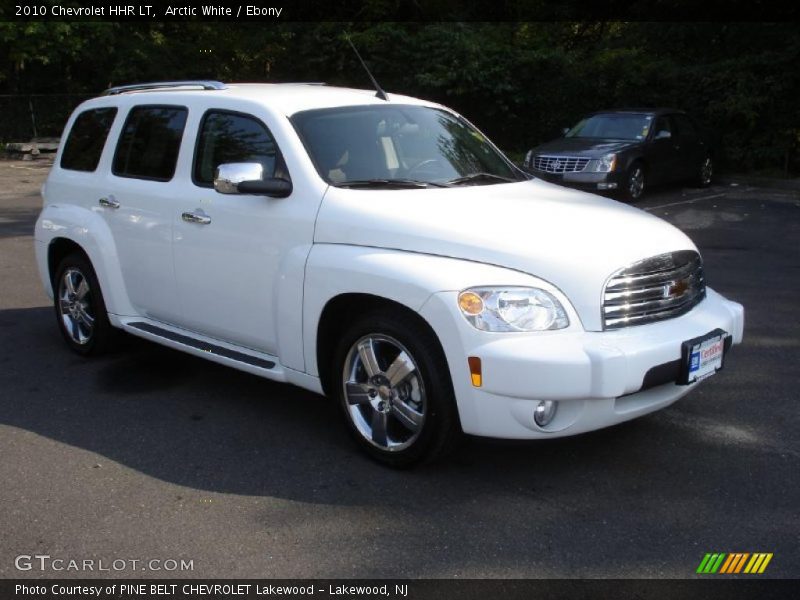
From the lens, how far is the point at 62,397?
5547mm

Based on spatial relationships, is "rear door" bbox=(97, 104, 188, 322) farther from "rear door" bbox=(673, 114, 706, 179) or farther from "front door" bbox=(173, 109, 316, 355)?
"rear door" bbox=(673, 114, 706, 179)

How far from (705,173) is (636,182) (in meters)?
2.97

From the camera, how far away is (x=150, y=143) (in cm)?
575

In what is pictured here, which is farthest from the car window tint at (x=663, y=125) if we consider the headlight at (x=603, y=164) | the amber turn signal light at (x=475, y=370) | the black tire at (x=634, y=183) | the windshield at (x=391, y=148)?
the amber turn signal light at (x=475, y=370)

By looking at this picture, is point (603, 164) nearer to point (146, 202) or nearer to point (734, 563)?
→ point (146, 202)

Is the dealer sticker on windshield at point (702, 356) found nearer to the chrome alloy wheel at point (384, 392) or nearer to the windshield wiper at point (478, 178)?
the chrome alloy wheel at point (384, 392)

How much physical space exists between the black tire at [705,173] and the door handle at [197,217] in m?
13.6

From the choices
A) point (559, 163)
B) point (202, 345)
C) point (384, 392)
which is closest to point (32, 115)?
point (559, 163)

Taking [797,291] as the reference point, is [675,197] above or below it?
below

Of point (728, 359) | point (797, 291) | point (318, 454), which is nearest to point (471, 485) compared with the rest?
point (318, 454)

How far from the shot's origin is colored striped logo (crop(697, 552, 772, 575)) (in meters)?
3.43

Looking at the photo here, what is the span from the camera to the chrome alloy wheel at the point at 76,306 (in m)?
6.26

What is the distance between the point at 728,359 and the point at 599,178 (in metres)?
8.43

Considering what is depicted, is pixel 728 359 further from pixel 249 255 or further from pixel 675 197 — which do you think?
pixel 675 197
